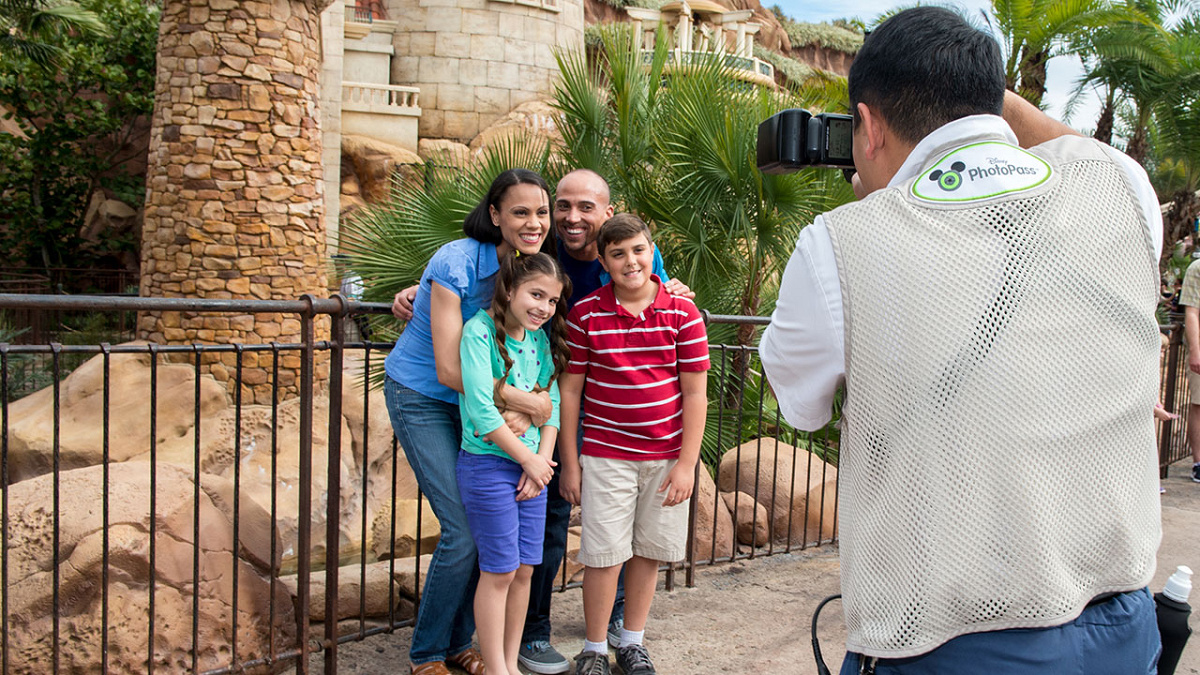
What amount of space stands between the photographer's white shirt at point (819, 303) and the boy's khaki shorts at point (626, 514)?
5.70 feet

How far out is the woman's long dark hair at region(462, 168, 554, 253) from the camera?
3000mm

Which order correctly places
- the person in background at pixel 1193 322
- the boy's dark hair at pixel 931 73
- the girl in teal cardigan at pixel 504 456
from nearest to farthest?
the boy's dark hair at pixel 931 73 → the girl in teal cardigan at pixel 504 456 → the person in background at pixel 1193 322

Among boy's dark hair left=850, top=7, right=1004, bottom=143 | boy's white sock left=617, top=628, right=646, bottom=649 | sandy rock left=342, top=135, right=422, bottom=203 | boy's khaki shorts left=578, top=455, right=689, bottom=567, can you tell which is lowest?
boy's white sock left=617, top=628, right=646, bottom=649

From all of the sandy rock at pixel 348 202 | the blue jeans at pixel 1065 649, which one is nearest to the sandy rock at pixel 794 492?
the blue jeans at pixel 1065 649

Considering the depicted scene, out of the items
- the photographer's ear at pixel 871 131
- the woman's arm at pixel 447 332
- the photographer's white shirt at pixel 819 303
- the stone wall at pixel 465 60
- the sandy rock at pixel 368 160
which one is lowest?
the woman's arm at pixel 447 332

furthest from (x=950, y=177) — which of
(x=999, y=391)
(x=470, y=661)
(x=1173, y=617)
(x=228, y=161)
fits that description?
(x=228, y=161)

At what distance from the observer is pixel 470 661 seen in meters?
3.19

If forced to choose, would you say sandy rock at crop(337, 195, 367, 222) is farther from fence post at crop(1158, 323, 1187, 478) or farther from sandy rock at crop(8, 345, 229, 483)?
fence post at crop(1158, 323, 1187, 478)

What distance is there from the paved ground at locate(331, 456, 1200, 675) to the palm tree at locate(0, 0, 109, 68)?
14544 millimetres

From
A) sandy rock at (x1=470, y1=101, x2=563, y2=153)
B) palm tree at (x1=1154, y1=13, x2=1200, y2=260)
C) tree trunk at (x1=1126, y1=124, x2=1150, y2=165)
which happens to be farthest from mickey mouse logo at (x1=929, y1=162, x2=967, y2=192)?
sandy rock at (x1=470, y1=101, x2=563, y2=153)

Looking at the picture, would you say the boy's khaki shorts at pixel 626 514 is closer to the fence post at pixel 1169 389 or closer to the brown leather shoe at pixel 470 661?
the brown leather shoe at pixel 470 661

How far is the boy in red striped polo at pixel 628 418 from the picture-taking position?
308cm

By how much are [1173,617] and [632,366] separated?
1.83m

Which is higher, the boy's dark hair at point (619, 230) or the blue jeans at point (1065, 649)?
the boy's dark hair at point (619, 230)
